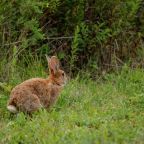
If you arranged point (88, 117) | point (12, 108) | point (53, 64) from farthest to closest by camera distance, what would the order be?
point (53, 64), point (12, 108), point (88, 117)

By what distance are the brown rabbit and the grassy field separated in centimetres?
14

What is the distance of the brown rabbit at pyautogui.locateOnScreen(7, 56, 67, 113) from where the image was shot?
7297mm

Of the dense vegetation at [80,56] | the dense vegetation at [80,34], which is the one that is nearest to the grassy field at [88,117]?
the dense vegetation at [80,56]

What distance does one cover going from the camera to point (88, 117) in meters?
6.91

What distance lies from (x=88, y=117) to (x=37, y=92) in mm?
976

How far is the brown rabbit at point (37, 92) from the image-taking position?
730 centimetres

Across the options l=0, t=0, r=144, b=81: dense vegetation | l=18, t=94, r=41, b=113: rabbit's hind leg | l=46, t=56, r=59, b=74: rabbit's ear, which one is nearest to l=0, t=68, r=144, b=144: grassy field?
l=18, t=94, r=41, b=113: rabbit's hind leg

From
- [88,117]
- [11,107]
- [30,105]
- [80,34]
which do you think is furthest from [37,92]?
[80,34]

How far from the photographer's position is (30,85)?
7.54m

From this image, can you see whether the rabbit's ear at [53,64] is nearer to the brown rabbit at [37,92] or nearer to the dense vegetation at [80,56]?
the brown rabbit at [37,92]

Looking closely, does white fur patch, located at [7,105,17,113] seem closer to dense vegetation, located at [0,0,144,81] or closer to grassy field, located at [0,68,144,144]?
grassy field, located at [0,68,144,144]

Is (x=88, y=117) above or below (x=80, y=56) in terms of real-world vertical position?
below

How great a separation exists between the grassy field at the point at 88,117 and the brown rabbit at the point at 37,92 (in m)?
0.14

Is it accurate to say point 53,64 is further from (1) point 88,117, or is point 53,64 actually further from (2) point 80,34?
(2) point 80,34
